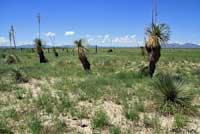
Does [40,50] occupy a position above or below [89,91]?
above

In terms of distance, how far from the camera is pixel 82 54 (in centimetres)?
2884

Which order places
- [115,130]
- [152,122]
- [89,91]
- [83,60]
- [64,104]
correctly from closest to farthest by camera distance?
[115,130], [152,122], [64,104], [89,91], [83,60]

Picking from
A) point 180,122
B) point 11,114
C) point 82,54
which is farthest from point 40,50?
point 180,122

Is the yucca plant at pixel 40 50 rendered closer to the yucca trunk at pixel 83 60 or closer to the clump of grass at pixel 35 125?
the yucca trunk at pixel 83 60

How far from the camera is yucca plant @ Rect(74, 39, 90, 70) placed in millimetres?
28641

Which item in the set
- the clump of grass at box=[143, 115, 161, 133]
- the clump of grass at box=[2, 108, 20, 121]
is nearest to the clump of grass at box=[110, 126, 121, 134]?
the clump of grass at box=[143, 115, 161, 133]

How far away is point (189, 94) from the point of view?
1158 cm

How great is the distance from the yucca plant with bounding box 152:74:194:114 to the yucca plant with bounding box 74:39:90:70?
16937 millimetres

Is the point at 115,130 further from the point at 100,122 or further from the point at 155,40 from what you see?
the point at 155,40

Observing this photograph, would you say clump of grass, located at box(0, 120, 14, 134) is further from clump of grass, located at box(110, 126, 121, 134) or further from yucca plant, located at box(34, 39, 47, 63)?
yucca plant, located at box(34, 39, 47, 63)

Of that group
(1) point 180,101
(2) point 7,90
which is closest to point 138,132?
(1) point 180,101

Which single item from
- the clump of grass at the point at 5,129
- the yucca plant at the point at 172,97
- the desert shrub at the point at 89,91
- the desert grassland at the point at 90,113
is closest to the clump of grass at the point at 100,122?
the desert grassland at the point at 90,113

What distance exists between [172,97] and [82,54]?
18.0 meters

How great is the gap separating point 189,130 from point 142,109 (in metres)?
2.50
